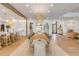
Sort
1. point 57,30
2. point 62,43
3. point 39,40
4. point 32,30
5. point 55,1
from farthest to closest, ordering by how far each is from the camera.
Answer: point 39,40
point 62,43
point 32,30
point 57,30
point 55,1

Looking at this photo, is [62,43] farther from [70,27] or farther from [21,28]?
[21,28]

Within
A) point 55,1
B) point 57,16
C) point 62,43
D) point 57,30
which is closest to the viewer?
point 55,1

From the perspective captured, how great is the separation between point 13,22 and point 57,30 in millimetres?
1162

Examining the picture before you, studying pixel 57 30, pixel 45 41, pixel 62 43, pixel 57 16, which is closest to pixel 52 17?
pixel 57 16

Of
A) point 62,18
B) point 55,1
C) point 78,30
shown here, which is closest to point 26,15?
point 62,18

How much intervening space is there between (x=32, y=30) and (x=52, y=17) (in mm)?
689

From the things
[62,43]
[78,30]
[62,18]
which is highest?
[62,18]

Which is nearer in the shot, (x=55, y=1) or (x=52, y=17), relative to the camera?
(x=55, y=1)

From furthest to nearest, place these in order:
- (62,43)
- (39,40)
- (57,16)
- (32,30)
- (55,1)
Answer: (39,40) → (62,43) → (57,16) → (32,30) → (55,1)

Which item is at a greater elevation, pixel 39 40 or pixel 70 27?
pixel 70 27

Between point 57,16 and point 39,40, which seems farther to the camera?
point 39,40

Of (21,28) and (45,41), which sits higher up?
(21,28)

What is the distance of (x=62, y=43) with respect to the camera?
573 cm

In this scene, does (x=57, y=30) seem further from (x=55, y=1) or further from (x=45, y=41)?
(x=45, y=41)
